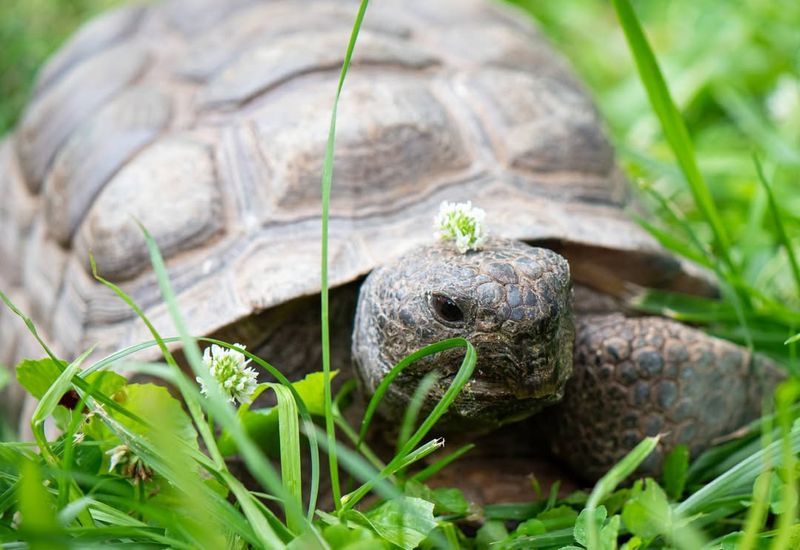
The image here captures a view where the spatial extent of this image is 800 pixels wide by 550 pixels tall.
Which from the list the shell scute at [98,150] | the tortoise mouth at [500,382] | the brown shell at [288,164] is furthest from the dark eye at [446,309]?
the shell scute at [98,150]

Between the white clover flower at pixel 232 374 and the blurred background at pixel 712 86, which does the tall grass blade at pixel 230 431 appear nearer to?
the white clover flower at pixel 232 374

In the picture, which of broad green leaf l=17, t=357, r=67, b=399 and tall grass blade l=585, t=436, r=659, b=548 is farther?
broad green leaf l=17, t=357, r=67, b=399

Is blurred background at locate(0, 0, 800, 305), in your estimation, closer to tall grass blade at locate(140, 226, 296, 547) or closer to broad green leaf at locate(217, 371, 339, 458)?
broad green leaf at locate(217, 371, 339, 458)

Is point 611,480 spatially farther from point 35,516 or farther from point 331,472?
point 35,516

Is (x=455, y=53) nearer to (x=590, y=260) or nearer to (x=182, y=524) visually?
(x=590, y=260)

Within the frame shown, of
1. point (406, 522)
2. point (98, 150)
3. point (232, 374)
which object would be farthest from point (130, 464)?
point (98, 150)

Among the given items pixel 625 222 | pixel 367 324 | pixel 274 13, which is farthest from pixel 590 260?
pixel 274 13

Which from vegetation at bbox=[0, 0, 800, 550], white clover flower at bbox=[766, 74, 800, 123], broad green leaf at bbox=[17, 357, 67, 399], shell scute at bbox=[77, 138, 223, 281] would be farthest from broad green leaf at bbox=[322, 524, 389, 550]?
white clover flower at bbox=[766, 74, 800, 123]
